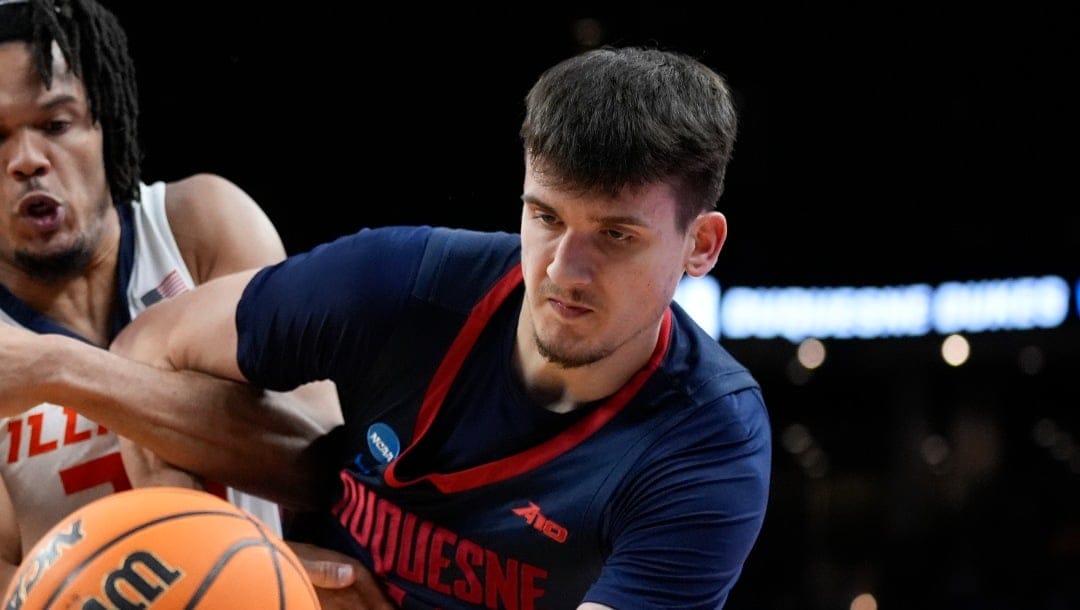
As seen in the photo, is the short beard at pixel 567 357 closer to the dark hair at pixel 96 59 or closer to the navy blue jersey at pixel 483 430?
the navy blue jersey at pixel 483 430

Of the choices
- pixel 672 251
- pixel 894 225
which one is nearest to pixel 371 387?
pixel 672 251

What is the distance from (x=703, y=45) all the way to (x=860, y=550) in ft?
23.7

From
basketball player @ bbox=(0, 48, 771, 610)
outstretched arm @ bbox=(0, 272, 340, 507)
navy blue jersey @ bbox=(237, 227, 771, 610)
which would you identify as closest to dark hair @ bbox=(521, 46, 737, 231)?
basketball player @ bbox=(0, 48, 771, 610)

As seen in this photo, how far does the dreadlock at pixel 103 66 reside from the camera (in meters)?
2.60

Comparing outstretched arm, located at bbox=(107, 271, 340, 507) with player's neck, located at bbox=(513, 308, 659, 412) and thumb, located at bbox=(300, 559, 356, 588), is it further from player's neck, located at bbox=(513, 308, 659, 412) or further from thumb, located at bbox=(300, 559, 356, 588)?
player's neck, located at bbox=(513, 308, 659, 412)

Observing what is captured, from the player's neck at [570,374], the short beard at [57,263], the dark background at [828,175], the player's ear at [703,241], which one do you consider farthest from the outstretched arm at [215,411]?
the dark background at [828,175]

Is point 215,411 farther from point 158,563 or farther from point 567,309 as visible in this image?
point 567,309

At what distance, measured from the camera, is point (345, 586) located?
2211mm

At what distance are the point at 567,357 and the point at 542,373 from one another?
163mm

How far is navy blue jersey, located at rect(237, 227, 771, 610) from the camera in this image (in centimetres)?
205

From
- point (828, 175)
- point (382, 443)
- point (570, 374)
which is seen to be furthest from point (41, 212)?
point (828, 175)

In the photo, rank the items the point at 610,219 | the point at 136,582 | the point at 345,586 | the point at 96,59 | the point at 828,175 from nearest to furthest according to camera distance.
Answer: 1. the point at 136,582
2. the point at 610,219
3. the point at 345,586
4. the point at 96,59
5. the point at 828,175

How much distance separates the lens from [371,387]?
2.21m

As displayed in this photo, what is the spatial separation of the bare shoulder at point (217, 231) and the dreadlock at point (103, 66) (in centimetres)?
12
